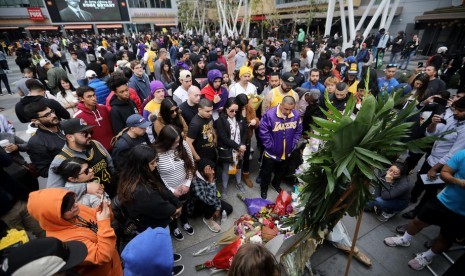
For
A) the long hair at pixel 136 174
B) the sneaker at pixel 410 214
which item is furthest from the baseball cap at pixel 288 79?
the long hair at pixel 136 174

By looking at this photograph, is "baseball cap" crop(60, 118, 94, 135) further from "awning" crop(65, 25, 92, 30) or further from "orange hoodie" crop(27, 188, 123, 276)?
"awning" crop(65, 25, 92, 30)

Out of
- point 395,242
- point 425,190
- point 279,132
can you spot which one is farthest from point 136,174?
point 425,190

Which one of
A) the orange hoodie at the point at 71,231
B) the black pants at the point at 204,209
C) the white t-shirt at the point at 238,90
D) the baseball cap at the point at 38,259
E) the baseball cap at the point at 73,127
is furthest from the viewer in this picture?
the white t-shirt at the point at 238,90

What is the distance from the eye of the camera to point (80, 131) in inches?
102

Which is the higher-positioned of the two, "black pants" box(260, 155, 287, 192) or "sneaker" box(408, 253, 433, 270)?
"black pants" box(260, 155, 287, 192)

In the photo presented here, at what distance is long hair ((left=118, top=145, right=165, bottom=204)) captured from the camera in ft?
7.57

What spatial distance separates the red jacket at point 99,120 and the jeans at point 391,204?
440 centimetres

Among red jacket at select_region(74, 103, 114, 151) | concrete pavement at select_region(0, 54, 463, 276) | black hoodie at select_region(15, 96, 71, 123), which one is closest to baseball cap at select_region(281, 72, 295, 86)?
concrete pavement at select_region(0, 54, 463, 276)

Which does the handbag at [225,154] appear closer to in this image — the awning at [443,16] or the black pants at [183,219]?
Result: the black pants at [183,219]

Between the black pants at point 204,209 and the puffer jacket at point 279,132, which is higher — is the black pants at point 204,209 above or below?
below

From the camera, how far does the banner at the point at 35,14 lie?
111 ft

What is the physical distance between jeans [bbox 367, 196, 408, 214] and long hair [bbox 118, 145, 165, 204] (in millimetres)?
3330

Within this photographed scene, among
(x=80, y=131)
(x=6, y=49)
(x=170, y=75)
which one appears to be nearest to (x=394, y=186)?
(x=80, y=131)

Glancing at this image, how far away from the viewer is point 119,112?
381 cm
